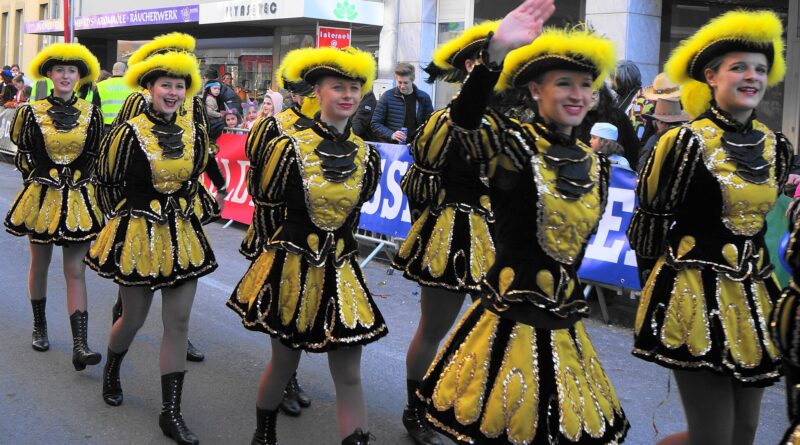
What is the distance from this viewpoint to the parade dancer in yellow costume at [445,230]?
471 centimetres

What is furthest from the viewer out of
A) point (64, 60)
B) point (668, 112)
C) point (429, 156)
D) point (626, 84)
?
point (626, 84)

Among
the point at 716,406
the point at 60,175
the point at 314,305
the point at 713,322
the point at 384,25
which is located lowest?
the point at 716,406

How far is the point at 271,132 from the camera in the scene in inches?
199

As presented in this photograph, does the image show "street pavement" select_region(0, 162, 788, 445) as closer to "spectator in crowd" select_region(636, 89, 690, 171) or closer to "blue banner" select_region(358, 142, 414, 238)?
"blue banner" select_region(358, 142, 414, 238)

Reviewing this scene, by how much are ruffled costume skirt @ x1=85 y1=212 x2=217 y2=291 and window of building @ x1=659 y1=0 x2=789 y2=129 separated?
339 inches

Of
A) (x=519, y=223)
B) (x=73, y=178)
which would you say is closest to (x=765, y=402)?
(x=519, y=223)

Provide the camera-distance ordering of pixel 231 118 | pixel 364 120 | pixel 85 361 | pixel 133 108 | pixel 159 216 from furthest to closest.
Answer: pixel 231 118 < pixel 364 120 < pixel 85 361 < pixel 133 108 < pixel 159 216

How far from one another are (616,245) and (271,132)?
345 centimetres

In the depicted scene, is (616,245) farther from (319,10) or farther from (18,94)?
(18,94)

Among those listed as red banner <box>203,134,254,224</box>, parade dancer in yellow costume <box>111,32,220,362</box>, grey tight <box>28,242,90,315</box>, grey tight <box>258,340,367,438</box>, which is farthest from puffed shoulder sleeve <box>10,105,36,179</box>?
red banner <box>203,134,254,224</box>

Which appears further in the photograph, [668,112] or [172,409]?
[668,112]

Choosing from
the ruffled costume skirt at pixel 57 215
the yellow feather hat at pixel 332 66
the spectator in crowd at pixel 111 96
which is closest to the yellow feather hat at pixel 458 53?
the yellow feather hat at pixel 332 66

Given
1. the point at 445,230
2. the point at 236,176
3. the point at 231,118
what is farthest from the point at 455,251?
the point at 231,118

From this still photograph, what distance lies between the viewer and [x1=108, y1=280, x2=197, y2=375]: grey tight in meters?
5.03
